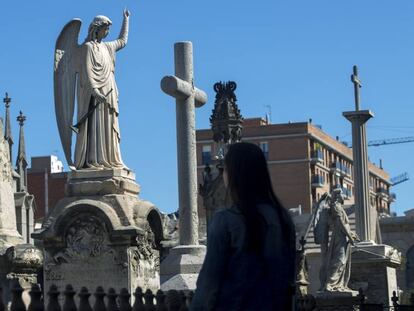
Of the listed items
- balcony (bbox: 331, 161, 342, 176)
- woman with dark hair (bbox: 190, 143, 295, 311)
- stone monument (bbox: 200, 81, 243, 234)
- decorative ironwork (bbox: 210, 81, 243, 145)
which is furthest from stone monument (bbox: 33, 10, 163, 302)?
balcony (bbox: 331, 161, 342, 176)

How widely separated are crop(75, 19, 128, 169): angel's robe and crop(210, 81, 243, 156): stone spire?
10042mm

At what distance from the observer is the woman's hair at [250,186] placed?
5668 mm

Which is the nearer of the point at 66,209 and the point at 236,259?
the point at 236,259

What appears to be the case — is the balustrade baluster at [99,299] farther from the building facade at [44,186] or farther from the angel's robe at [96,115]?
the building facade at [44,186]

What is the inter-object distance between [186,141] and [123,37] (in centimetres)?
424

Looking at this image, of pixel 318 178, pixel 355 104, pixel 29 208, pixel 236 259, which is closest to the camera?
pixel 236 259

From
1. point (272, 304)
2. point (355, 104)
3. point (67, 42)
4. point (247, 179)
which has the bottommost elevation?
point (272, 304)

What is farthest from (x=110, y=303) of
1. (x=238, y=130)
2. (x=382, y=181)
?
(x=382, y=181)

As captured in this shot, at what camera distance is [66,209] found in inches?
580

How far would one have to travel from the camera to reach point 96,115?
15117 millimetres

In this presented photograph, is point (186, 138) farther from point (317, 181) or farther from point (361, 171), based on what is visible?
point (317, 181)

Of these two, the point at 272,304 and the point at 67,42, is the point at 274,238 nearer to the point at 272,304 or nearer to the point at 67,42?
the point at 272,304

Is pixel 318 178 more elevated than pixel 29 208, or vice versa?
pixel 318 178

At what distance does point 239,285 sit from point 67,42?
10.3 metres
